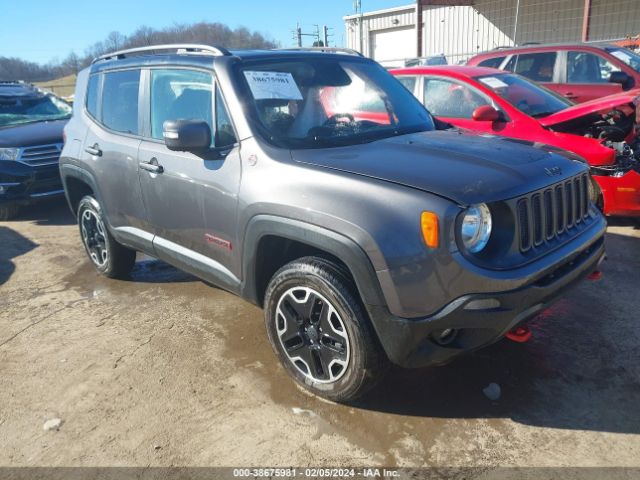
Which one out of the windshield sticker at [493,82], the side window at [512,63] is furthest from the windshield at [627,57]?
the windshield sticker at [493,82]

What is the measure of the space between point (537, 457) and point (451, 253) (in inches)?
42.0

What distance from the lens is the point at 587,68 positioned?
7.99 m

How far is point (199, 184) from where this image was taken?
3.31 m

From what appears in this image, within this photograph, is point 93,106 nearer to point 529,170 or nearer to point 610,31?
point 529,170

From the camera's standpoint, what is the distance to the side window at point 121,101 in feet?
13.3

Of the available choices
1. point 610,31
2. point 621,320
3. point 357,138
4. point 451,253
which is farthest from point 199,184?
point 610,31

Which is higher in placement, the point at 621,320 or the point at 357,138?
the point at 357,138

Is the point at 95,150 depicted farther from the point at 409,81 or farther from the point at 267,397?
the point at 409,81

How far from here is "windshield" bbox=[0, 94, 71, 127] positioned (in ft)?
27.3

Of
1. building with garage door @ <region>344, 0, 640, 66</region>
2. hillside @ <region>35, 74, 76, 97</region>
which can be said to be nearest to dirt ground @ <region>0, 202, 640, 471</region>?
building with garage door @ <region>344, 0, 640, 66</region>

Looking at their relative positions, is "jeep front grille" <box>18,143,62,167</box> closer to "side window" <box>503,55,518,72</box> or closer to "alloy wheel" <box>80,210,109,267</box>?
"alloy wheel" <box>80,210,109,267</box>

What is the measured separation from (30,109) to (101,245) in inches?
203

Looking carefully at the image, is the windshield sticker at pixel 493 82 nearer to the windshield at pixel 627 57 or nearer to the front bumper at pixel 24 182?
the windshield at pixel 627 57

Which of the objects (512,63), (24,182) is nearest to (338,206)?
(24,182)
